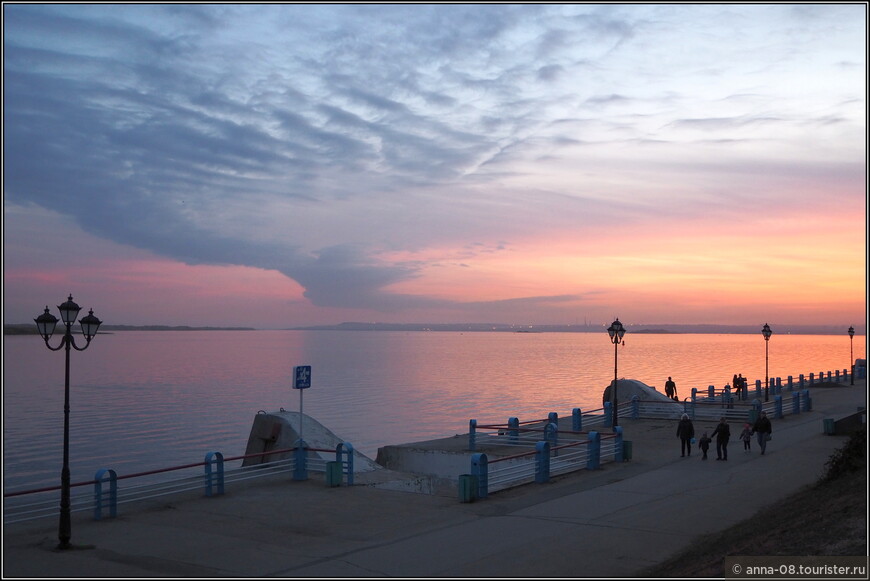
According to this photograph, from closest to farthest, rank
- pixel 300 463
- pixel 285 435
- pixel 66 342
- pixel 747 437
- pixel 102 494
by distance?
pixel 66 342 < pixel 102 494 < pixel 300 463 < pixel 747 437 < pixel 285 435

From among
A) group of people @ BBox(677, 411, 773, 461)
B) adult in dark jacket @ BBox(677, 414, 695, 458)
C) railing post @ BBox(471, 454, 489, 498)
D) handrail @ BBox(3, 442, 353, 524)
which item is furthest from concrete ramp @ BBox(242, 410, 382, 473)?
group of people @ BBox(677, 411, 773, 461)

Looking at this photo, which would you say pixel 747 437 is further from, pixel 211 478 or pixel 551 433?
pixel 211 478

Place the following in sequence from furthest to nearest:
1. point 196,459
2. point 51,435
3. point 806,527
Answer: point 51,435 < point 196,459 < point 806,527

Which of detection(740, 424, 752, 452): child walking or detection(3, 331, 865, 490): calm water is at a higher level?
detection(740, 424, 752, 452): child walking

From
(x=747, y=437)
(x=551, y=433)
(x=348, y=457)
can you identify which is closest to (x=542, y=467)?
(x=348, y=457)

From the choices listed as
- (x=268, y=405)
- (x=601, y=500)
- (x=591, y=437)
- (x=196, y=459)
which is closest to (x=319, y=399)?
(x=268, y=405)

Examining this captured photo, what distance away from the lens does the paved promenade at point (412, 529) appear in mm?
11406

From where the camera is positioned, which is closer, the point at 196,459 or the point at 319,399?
the point at 196,459

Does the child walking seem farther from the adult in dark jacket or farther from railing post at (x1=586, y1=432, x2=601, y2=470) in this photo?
railing post at (x1=586, y1=432, x2=601, y2=470)

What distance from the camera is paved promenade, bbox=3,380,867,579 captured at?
37.4 feet

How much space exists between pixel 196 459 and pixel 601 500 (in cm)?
2386

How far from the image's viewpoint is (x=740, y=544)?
1048cm

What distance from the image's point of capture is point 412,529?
1401 centimetres

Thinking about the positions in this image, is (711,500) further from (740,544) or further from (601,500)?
(740,544)
